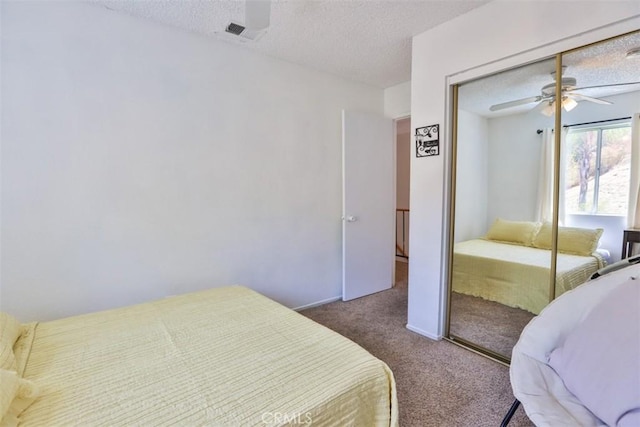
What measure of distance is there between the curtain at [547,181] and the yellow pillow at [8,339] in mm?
2791

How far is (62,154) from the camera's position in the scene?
6.40 feet

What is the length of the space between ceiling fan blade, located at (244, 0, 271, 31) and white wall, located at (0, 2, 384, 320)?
908 millimetres

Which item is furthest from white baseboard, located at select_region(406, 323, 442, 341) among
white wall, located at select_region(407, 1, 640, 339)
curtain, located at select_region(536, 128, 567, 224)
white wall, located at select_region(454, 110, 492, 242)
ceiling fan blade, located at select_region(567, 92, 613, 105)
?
ceiling fan blade, located at select_region(567, 92, 613, 105)

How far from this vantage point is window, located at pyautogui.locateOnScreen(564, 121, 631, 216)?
5.75 feet

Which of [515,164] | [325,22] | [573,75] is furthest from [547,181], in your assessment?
[325,22]

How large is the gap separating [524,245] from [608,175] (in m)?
0.62

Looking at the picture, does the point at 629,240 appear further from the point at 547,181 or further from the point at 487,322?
the point at 487,322

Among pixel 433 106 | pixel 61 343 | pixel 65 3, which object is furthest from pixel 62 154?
pixel 433 106

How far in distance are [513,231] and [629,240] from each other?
59 cm

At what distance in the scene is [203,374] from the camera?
3.77 feet

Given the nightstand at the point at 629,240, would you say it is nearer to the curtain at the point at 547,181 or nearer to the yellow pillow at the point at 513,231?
the curtain at the point at 547,181

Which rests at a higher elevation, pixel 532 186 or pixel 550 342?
pixel 532 186

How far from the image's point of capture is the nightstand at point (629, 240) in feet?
5.74

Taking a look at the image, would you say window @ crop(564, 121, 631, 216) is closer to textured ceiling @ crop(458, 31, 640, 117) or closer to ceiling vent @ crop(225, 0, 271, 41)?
textured ceiling @ crop(458, 31, 640, 117)
